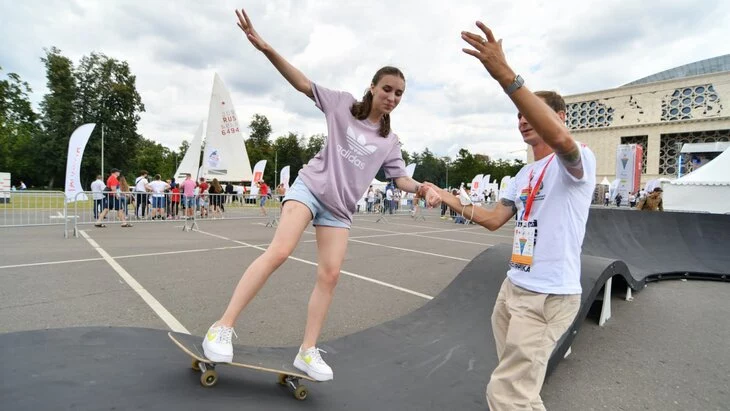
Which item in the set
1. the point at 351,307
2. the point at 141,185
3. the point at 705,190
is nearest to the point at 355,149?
the point at 351,307

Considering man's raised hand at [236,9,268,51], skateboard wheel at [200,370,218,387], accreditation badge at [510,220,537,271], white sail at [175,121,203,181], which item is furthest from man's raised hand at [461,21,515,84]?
white sail at [175,121,203,181]

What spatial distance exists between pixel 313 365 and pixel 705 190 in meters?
15.5

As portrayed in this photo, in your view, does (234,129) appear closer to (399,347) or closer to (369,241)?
(369,241)

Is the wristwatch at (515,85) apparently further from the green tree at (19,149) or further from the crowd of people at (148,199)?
the green tree at (19,149)

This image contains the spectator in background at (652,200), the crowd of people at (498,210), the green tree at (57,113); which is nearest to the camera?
the crowd of people at (498,210)

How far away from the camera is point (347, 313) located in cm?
444

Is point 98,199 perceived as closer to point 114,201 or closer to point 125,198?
point 114,201

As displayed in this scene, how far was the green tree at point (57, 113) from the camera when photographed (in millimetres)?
A: 48531

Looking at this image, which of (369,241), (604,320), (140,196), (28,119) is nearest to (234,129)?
(140,196)

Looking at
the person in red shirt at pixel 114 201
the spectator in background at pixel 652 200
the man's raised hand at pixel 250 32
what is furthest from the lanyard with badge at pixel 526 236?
the person in red shirt at pixel 114 201

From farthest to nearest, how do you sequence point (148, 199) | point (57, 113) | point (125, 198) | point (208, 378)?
point (57, 113), point (148, 199), point (125, 198), point (208, 378)

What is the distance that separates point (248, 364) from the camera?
2268mm

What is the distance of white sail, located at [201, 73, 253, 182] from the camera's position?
20.7 m

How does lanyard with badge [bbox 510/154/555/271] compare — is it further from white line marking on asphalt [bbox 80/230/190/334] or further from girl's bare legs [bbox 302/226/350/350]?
white line marking on asphalt [bbox 80/230/190/334]
